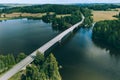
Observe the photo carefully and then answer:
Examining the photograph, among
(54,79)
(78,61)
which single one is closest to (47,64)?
(54,79)

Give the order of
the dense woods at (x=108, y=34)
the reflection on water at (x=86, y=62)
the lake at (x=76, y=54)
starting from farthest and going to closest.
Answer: the dense woods at (x=108, y=34)
the lake at (x=76, y=54)
the reflection on water at (x=86, y=62)

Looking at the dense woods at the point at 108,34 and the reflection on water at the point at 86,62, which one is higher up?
the dense woods at the point at 108,34

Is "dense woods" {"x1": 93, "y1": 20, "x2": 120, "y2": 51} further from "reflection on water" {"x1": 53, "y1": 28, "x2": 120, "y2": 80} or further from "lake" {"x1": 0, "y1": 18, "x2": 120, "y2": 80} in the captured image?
"reflection on water" {"x1": 53, "y1": 28, "x2": 120, "y2": 80}

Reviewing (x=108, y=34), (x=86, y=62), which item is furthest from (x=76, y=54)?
(x=108, y=34)

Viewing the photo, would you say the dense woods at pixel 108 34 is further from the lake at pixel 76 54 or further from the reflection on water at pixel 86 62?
the reflection on water at pixel 86 62

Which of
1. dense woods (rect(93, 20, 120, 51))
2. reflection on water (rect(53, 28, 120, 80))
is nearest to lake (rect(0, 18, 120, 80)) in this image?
reflection on water (rect(53, 28, 120, 80))

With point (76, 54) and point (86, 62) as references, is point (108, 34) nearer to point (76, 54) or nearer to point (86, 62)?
point (76, 54)

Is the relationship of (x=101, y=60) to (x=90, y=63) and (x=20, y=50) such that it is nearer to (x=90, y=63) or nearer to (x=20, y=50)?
(x=90, y=63)

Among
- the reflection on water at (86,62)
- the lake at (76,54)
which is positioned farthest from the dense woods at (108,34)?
the reflection on water at (86,62)
